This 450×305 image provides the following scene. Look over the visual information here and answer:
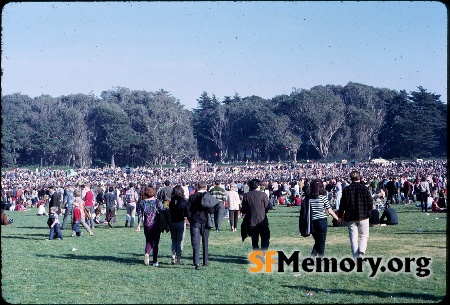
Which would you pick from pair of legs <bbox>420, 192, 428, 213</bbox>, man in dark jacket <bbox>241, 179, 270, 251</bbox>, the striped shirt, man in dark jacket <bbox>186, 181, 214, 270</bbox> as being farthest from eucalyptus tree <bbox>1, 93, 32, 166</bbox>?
the striped shirt

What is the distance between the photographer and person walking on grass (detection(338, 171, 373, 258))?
35.7 feet

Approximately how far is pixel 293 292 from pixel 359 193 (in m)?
2.67

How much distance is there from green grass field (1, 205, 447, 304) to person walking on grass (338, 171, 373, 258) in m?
0.65

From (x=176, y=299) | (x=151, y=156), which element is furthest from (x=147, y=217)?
(x=151, y=156)

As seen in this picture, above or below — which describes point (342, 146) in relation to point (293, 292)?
above

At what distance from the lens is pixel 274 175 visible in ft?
189

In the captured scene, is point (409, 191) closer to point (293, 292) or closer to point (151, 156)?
point (293, 292)

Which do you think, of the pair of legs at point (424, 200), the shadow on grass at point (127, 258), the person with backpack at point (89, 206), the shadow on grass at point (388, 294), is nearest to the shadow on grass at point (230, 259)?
the shadow on grass at point (127, 258)

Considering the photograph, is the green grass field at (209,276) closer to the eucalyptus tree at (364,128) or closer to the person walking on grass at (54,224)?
the person walking on grass at (54,224)

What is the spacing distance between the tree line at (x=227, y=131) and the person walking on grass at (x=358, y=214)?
246 ft

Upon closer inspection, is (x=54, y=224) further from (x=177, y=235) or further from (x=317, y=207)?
(x=317, y=207)

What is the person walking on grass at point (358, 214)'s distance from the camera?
10.9m

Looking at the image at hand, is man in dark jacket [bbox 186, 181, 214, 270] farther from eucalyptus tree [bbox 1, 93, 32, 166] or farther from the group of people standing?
eucalyptus tree [bbox 1, 93, 32, 166]

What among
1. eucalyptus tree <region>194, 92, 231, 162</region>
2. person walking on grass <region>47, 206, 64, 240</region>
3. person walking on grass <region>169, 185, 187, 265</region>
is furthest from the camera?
eucalyptus tree <region>194, 92, 231, 162</region>
